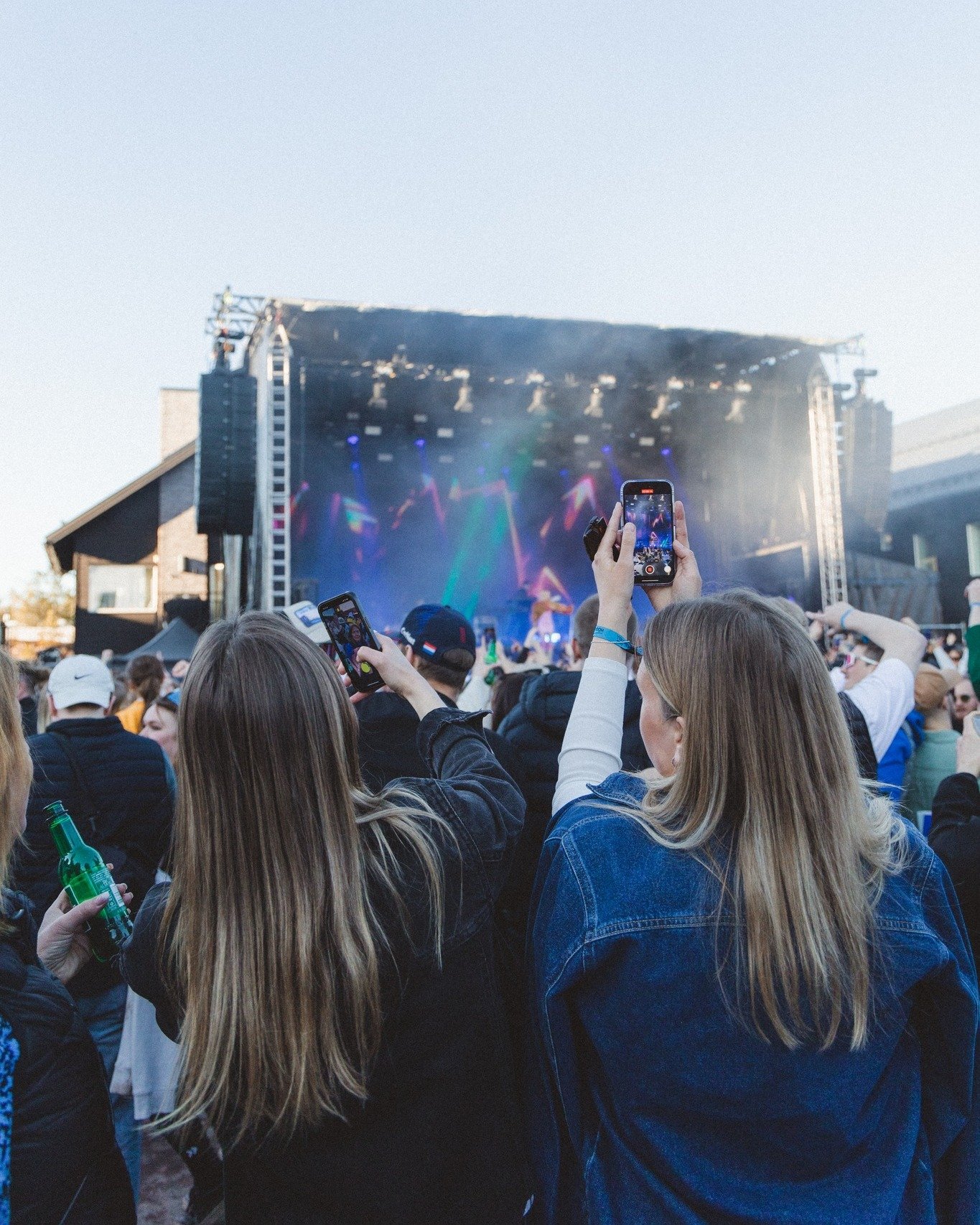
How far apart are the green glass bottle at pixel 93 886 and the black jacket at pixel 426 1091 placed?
31cm

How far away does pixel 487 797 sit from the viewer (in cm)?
134

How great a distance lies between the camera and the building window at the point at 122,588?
1889 centimetres

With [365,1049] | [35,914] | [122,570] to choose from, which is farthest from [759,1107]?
[122,570]

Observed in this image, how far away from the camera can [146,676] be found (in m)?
4.63

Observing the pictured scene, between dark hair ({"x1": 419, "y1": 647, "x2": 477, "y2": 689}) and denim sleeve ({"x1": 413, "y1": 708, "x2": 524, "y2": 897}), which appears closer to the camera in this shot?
denim sleeve ({"x1": 413, "y1": 708, "x2": 524, "y2": 897})

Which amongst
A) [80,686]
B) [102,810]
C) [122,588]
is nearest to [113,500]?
[122,588]

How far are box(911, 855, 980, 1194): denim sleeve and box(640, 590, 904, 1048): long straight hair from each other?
101 millimetres

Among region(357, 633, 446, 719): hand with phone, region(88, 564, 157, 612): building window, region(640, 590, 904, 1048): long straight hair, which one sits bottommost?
region(640, 590, 904, 1048): long straight hair

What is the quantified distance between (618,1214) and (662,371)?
42.5 feet

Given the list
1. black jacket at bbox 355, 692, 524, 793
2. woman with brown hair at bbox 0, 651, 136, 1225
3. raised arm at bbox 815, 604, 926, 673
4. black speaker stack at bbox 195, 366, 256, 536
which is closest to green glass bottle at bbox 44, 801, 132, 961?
woman with brown hair at bbox 0, 651, 136, 1225

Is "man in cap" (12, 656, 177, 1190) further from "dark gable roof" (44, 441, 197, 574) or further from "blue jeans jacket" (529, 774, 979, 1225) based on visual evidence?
"dark gable roof" (44, 441, 197, 574)

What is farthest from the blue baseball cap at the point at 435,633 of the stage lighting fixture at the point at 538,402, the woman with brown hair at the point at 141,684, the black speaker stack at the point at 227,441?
the stage lighting fixture at the point at 538,402

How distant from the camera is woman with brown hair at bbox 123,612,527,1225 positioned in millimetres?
1170

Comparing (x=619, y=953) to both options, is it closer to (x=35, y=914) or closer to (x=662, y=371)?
(x=35, y=914)
